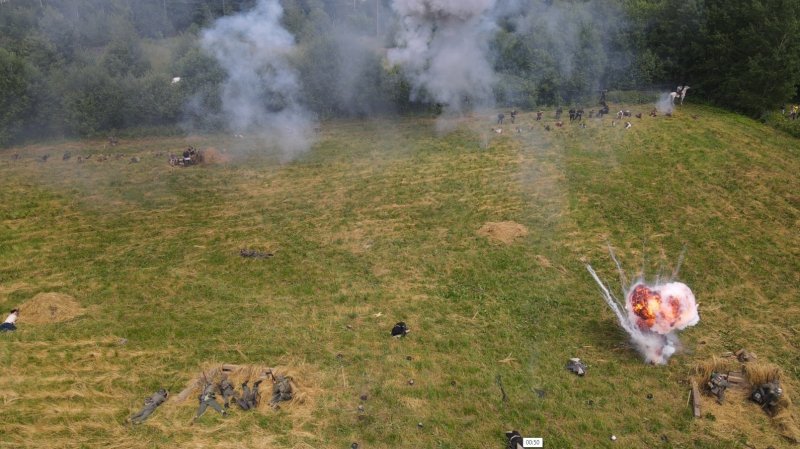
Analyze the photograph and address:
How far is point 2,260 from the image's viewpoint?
20.8 meters

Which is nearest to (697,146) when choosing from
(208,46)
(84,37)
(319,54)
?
(319,54)

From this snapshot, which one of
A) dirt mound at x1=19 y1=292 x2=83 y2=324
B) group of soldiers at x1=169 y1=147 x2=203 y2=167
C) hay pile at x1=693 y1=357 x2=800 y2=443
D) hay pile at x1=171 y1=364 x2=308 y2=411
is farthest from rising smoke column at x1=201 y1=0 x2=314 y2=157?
hay pile at x1=693 y1=357 x2=800 y2=443

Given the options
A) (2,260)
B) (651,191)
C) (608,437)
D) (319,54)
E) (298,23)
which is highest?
(298,23)

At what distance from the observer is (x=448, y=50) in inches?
1179

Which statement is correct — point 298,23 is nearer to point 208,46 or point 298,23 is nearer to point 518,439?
Result: point 208,46

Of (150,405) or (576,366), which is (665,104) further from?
(150,405)

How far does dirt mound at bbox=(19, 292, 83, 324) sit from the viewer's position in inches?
665

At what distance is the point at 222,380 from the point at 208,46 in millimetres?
30433

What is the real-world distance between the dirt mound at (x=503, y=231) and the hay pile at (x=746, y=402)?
888cm

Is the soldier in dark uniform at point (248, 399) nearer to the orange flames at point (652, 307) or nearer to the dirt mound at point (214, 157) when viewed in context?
the orange flames at point (652, 307)

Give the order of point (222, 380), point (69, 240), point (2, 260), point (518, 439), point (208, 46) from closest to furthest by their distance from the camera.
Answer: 1. point (518, 439)
2. point (222, 380)
3. point (2, 260)
4. point (69, 240)
5. point (208, 46)

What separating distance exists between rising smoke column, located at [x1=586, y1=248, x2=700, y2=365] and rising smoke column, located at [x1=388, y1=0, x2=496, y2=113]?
1758cm

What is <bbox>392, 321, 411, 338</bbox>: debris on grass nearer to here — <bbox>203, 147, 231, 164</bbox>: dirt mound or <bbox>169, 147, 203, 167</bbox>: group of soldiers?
<bbox>203, 147, 231, 164</bbox>: dirt mound

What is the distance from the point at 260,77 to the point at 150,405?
28.7 m
